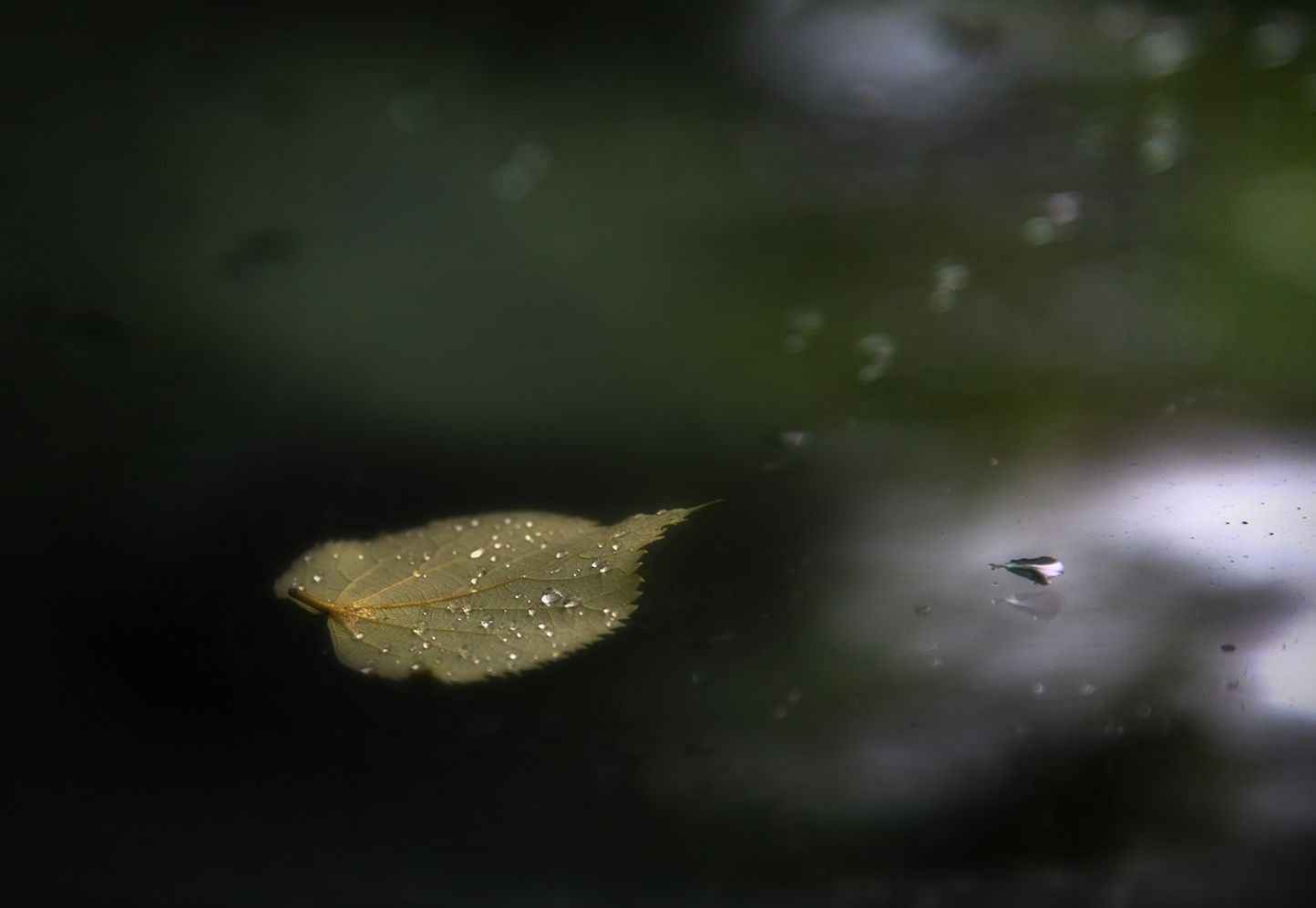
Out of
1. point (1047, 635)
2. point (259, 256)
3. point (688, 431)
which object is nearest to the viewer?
point (1047, 635)

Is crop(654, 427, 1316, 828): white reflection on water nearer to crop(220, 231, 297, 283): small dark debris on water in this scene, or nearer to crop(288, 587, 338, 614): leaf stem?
crop(288, 587, 338, 614): leaf stem

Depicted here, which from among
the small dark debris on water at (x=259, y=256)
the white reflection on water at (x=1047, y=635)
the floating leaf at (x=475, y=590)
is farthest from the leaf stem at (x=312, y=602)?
the small dark debris on water at (x=259, y=256)

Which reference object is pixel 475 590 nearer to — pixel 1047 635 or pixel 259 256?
pixel 1047 635

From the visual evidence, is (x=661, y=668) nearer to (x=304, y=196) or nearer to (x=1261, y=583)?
(x=1261, y=583)

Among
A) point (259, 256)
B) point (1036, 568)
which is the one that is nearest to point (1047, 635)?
point (1036, 568)

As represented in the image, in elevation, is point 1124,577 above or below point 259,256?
below

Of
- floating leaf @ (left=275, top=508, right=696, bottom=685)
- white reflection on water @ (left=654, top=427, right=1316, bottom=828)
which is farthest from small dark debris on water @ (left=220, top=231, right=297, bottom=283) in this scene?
white reflection on water @ (left=654, top=427, right=1316, bottom=828)
